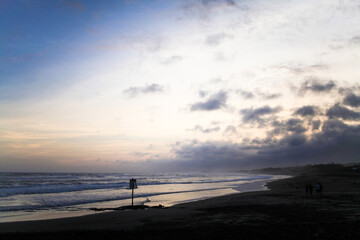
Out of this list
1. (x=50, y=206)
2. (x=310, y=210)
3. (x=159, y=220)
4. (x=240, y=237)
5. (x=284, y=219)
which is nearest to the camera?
(x=240, y=237)

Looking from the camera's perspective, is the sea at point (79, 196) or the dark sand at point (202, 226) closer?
the dark sand at point (202, 226)

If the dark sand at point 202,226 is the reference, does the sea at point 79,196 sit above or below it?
below

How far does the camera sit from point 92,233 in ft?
41.9

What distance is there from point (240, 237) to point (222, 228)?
2.02m

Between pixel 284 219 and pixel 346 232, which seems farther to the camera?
pixel 284 219

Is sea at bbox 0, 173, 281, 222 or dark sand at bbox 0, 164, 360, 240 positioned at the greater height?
dark sand at bbox 0, 164, 360, 240

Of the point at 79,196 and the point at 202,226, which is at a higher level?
the point at 202,226

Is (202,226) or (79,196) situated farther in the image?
(79,196)

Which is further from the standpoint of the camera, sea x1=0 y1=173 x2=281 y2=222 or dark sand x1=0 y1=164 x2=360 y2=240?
sea x1=0 y1=173 x2=281 y2=222

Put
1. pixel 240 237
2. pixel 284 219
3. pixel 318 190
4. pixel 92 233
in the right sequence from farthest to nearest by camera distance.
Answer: pixel 318 190 < pixel 284 219 < pixel 92 233 < pixel 240 237

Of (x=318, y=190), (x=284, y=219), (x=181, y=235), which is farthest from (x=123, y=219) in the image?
(x=318, y=190)

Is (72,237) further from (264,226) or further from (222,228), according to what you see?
(264,226)

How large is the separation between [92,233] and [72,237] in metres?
0.94

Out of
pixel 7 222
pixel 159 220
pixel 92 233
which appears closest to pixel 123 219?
pixel 159 220
